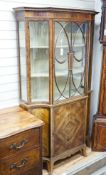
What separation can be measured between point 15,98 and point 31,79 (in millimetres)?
324

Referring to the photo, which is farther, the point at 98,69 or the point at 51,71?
the point at 98,69

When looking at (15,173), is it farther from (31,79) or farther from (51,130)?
(31,79)

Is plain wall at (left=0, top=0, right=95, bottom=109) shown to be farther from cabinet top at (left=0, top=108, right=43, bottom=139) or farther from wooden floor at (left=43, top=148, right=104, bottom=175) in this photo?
wooden floor at (left=43, top=148, right=104, bottom=175)

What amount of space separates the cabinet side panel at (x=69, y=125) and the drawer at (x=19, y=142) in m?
0.37

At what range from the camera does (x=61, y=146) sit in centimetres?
233

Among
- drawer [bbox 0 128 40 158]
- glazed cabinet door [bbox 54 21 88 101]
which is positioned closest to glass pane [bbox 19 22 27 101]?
glazed cabinet door [bbox 54 21 88 101]

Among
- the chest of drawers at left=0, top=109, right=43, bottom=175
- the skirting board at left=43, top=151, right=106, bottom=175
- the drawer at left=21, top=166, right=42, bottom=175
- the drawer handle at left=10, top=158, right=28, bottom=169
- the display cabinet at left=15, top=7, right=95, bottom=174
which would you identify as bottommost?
the skirting board at left=43, top=151, right=106, bottom=175

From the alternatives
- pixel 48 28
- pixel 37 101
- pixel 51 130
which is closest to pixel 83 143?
pixel 51 130

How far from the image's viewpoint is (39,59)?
214cm

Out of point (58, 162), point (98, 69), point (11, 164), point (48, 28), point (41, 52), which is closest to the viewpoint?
point (11, 164)

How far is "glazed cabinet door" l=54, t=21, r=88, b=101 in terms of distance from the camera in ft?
6.92

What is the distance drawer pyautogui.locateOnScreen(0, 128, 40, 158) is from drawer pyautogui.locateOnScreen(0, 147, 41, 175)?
5 cm

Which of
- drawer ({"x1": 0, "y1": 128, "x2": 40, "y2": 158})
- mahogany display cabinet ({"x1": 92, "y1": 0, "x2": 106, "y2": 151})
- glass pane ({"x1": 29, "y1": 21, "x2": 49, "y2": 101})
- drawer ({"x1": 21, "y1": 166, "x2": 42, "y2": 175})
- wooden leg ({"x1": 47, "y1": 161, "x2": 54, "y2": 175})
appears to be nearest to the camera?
drawer ({"x1": 0, "y1": 128, "x2": 40, "y2": 158})

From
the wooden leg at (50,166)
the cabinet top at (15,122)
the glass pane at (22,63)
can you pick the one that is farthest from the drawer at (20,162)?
the glass pane at (22,63)
